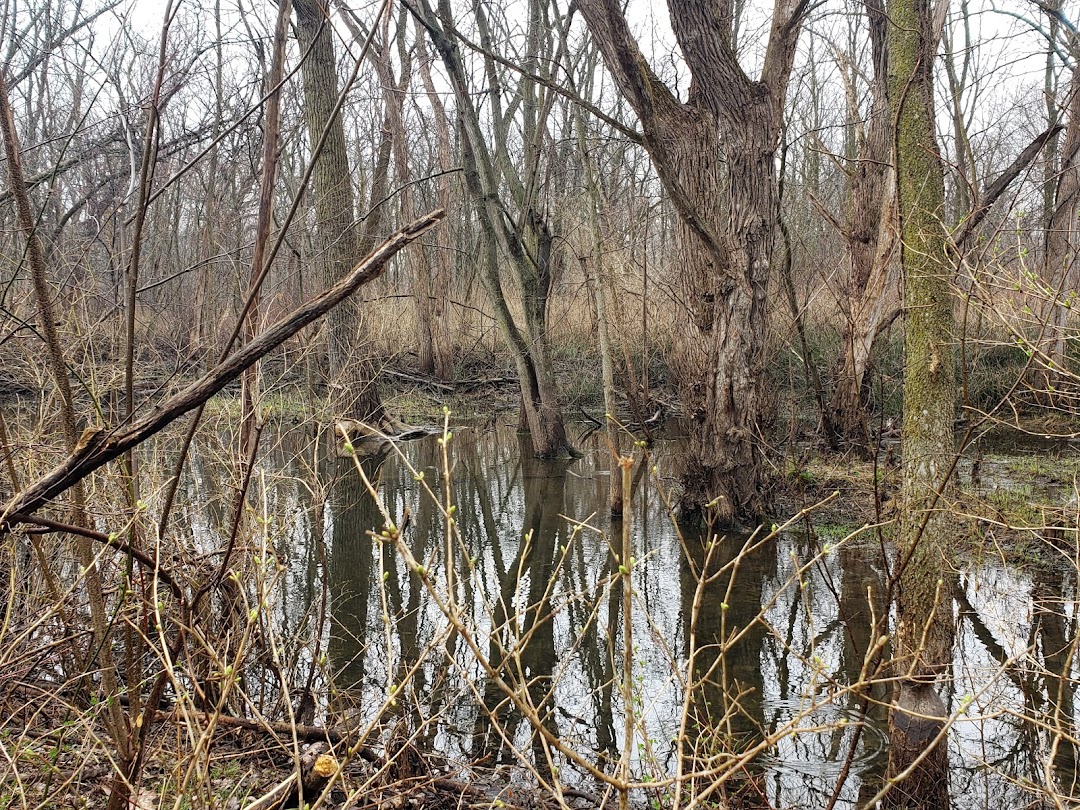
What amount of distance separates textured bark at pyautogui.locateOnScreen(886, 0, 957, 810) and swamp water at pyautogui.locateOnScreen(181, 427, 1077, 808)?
249mm

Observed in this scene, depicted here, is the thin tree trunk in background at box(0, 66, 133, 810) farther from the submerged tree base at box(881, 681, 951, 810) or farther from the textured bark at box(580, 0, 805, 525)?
the textured bark at box(580, 0, 805, 525)

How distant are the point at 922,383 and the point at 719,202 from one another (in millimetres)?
4571

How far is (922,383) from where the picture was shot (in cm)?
378

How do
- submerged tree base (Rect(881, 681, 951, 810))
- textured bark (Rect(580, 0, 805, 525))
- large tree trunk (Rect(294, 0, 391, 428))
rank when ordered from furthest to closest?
large tree trunk (Rect(294, 0, 391, 428))
textured bark (Rect(580, 0, 805, 525))
submerged tree base (Rect(881, 681, 951, 810))

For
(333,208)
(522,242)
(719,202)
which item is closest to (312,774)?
(719,202)

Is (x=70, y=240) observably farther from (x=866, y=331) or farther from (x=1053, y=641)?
(x=1053, y=641)

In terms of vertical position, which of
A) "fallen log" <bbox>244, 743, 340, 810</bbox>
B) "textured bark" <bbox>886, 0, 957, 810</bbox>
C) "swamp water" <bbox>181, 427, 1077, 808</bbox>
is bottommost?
"swamp water" <bbox>181, 427, 1077, 808</bbox>

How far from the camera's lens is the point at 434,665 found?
17.9 feet

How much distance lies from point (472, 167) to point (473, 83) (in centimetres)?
155

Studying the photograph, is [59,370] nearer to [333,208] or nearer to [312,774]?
[312,774]

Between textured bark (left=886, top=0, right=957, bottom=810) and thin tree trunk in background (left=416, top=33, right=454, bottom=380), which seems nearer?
textured bark (left=886, top=0, right=957, bottom=810)

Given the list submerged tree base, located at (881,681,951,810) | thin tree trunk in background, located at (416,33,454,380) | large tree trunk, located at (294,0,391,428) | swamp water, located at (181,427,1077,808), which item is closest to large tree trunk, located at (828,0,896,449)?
swamp water, located at (181,427,1077,808)

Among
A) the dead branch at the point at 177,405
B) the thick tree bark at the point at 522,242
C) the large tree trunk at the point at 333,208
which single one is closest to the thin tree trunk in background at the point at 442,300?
the large tree trunk at the point at 333,208

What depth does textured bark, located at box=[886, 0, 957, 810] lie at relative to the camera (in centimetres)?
369
